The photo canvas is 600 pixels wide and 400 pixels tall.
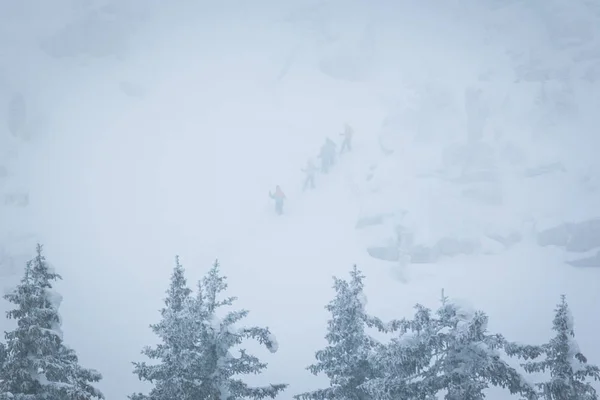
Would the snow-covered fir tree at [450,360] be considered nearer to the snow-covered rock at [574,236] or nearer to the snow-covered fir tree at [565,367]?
the snow-covered fir tree at [565,367]

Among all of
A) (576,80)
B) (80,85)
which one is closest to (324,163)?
(576,80)

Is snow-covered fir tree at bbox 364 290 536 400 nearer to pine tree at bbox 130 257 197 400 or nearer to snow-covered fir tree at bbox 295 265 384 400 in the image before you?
snow-covered fir tree at bbox 295 265 384 400

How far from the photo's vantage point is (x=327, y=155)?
3825 cm

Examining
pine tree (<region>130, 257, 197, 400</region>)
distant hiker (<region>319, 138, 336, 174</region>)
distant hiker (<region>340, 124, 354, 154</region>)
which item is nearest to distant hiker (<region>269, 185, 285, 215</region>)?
distant hiker (<region>319, 138, 336, 174</region>)

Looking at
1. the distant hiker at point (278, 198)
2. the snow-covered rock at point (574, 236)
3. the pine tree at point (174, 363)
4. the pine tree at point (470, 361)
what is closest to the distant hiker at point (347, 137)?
the distant hiker at point (278, 198)

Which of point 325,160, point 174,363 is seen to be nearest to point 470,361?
point 174,363

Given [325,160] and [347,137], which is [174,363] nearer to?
[325,160]

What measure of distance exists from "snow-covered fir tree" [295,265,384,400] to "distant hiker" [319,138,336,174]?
2834 centimetres

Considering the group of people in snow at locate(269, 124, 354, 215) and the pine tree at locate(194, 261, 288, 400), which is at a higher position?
the group of people in snow at locate(269, 124, 354, 215)

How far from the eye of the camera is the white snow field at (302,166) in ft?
88.5

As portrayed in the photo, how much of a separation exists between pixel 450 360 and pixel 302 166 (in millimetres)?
33495

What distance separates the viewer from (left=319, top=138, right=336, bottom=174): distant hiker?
37.8 meters

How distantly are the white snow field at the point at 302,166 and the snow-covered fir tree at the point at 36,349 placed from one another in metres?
13.7

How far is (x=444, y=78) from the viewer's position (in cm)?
5253
